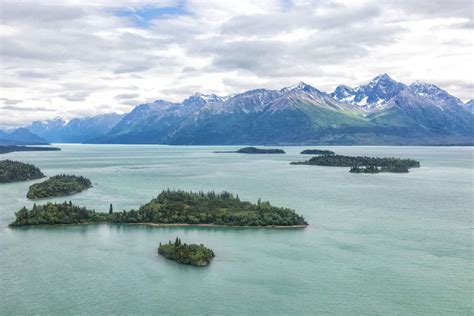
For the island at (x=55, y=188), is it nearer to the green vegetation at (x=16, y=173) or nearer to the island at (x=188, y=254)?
the green vegetation at (x=16, y=173)

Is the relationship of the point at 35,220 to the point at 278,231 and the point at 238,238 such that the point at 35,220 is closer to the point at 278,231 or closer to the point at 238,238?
the point at 238,238

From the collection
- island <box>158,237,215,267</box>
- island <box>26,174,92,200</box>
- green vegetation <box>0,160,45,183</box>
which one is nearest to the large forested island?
island <box>158,237,215,267</box>

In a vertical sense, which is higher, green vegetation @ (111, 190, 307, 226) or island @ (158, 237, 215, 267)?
green vegetation @ (111, 190, 307, 226)

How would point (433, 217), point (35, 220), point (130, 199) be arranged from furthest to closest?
point (130, 199)
point (433, 217)
point (35, 220)

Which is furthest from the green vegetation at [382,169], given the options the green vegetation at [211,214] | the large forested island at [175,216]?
the large forested island at [175,216]

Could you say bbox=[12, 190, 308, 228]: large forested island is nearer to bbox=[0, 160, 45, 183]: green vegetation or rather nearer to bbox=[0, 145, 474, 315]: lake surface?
bbox=[0, 145, 474, 315]: lake surface

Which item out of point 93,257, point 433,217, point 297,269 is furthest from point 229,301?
point 433,217
